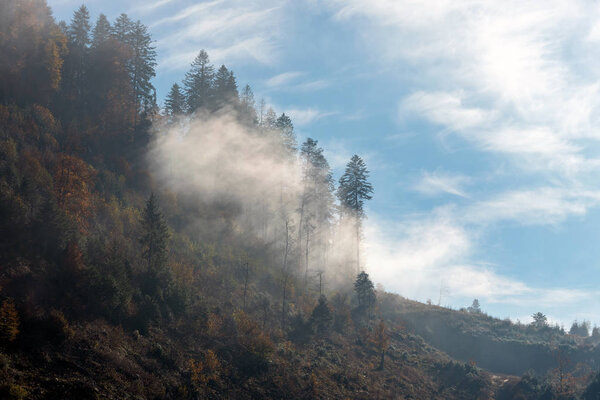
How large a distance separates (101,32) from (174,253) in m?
40.4

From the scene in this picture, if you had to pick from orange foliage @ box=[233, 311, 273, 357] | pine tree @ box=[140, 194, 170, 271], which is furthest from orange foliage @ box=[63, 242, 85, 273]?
orange foliage @ box=[233, 311, 273, 357]

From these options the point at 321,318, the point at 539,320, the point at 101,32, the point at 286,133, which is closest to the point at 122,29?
the point at 101,32

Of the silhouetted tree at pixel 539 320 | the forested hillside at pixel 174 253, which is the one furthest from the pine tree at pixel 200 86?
the silhouetted tree at pixel 539 320

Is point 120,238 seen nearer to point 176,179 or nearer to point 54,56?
point 176,179

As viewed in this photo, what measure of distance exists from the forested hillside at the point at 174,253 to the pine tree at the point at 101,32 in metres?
0.19

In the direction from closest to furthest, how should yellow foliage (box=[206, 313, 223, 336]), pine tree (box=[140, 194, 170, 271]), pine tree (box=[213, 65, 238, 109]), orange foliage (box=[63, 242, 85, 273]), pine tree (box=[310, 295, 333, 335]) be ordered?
orange foliage (box=[63, 242, 85, 273]) < yellow foliage (box=[206, 313, 223, 336]) < pine tree (box=[140, 194, 170, 271]) < pine tree (box=[310, 295, 333, 335]) < pine tree (box=[213, 65, 238, 109])

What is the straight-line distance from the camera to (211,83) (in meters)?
67.4

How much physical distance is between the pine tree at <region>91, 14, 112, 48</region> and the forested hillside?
194 millimetres

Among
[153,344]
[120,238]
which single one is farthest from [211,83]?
[153,344]

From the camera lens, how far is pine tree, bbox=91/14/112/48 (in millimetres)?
57594

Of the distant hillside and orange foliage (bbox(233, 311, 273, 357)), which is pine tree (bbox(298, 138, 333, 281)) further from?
orange foliage (bbox(233, 311, 273, 357))

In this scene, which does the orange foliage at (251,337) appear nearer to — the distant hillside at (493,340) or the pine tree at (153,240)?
the pine tree at (153,240)

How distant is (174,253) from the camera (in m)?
39.2

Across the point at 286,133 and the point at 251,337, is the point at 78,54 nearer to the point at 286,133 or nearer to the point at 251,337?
the point at 286,133
